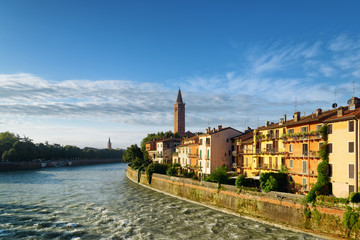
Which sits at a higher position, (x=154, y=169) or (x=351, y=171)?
(x=351, y=171)

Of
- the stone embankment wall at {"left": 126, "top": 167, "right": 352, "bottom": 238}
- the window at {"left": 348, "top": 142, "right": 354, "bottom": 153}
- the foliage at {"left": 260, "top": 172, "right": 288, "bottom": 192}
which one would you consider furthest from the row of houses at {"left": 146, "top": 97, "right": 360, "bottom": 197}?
the stone embankment wall at {"left": 126, "top": 167, "right": 352, "bottom": 238}

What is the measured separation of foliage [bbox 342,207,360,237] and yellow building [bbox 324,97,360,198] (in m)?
3.48

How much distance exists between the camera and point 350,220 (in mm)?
23719

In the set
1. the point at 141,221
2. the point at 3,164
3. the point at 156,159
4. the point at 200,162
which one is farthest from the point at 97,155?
the point at 141,221

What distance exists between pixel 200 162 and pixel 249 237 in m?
27.9

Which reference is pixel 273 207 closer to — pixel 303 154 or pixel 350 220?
pixel 303 154

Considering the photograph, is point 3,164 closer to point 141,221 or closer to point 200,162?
point 200,162

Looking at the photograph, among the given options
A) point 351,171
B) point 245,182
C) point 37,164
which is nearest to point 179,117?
point 37,164

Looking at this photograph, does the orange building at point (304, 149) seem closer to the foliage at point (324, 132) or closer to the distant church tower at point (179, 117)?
the foliage at point (324, 132)

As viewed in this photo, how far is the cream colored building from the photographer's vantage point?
167 ft

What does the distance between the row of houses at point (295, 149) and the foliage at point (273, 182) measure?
1060 millimetres

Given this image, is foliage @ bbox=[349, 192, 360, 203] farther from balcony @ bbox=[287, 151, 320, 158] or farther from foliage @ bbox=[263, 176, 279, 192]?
foliage @ bbox=[263, 176, 279, 192]

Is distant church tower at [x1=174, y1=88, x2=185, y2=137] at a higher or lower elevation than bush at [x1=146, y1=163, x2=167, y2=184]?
higher

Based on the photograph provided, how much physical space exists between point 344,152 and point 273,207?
9.65m
